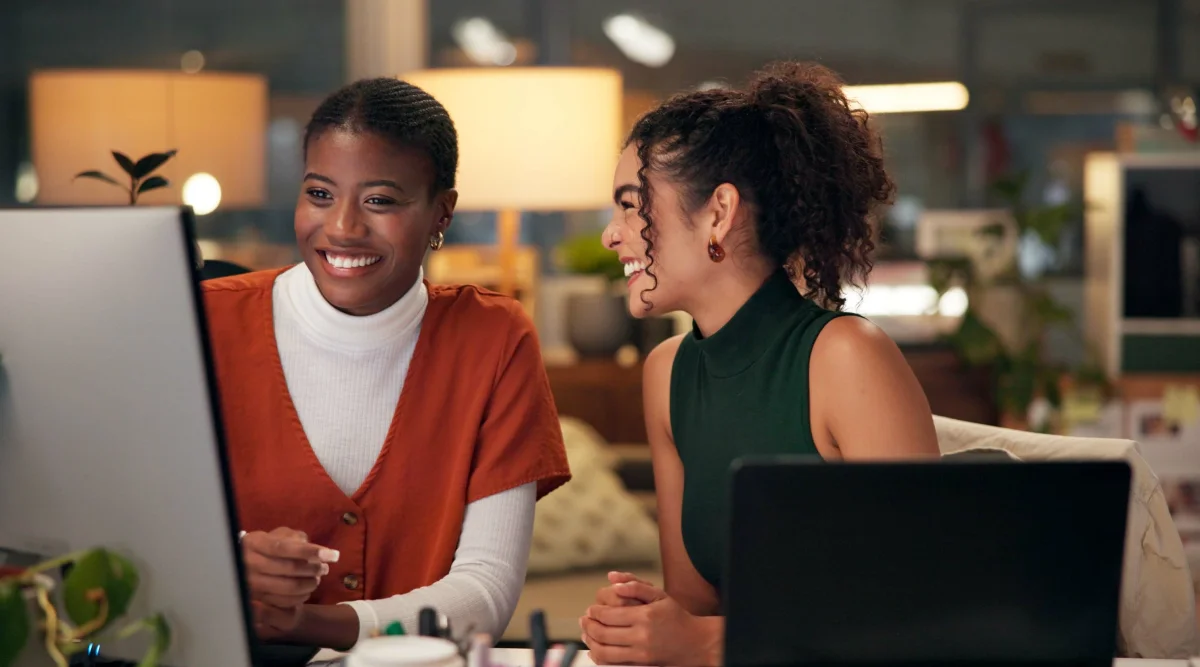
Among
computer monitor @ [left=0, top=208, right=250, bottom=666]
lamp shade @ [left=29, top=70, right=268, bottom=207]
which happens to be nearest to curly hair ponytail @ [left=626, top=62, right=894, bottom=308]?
computer monitor @ [left=0, top=208, right=250, bottom=666]

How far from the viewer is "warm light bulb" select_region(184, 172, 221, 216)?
11.5 ft

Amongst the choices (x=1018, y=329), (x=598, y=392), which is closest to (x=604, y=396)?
(x=598, y=392)

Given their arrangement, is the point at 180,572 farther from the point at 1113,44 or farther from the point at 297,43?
the point at 1113,44

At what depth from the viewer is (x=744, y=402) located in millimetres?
1517

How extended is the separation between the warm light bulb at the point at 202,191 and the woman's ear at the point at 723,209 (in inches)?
90.0

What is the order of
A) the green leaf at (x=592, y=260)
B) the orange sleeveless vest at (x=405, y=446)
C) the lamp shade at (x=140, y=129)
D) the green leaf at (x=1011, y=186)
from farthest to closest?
the green leaf at (x=1011, y=186), the green leaf at (x=592, y=260), the lamp shade at (x=140, y=129), the orange sleeveless vest at (x=405, y=446)

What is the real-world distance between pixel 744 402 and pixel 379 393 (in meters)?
0.43

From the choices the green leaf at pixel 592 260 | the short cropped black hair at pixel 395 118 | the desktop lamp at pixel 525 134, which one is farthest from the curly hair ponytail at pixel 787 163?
the green leaf at pixel 592 260

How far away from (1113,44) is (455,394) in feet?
14.8

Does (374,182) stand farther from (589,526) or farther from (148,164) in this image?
(589,526)

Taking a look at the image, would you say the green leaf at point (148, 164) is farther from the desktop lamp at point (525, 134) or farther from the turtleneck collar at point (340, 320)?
the desktop lamp at point (525, 134)

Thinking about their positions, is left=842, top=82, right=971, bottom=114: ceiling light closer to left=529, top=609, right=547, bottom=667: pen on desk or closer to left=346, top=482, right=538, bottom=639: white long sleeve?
left=346, top=482, right=538, bottom=639: white long sleeve

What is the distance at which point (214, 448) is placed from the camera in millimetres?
833

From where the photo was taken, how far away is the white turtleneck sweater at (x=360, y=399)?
1506 mm
